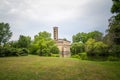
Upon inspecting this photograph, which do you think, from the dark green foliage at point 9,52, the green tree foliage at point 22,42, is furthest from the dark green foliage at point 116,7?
the green tree foliage at point 22,42

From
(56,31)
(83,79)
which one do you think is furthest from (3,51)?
(56,31)

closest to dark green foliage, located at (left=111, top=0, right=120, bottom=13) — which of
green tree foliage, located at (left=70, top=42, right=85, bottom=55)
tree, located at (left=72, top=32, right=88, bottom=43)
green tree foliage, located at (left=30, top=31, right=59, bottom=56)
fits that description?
green tree foliage, located at (left=30, top=31, right=59, bottom=56)

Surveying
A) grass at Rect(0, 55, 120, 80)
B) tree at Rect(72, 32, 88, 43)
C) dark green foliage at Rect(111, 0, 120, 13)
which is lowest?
grass at Rect(0, 55, 120, 80)

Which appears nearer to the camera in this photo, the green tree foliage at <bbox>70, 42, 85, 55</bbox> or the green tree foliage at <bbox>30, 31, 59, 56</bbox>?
the green tree foliage at <bbox>30, 31, 59, 56</bbox>

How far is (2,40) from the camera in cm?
4734

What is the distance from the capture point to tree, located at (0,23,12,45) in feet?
156

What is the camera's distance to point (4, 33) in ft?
158

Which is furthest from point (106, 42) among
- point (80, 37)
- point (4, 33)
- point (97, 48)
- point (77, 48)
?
point (80, 37)

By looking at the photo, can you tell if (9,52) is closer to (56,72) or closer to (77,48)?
(56,72)

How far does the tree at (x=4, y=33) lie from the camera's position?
4744 centimetres

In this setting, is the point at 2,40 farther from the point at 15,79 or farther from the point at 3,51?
the point at 15,79

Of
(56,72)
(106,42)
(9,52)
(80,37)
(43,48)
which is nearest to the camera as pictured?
(56,72)

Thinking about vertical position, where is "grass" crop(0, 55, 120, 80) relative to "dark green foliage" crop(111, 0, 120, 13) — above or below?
below

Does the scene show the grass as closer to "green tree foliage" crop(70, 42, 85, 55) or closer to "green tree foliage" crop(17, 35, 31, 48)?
"green tree foliage" crop(17, 35, 31, 48)
